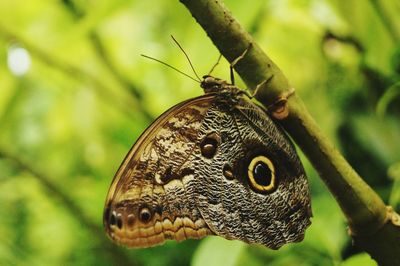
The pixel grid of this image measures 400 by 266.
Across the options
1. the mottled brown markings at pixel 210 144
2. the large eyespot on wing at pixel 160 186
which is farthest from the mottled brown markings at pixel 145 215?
the mottled brown markings at pixel 210 144

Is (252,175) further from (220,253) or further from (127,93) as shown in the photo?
(127,93)

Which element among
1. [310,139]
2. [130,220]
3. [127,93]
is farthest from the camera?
[127,93]

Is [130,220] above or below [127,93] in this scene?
below

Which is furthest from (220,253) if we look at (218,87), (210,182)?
(218,87)

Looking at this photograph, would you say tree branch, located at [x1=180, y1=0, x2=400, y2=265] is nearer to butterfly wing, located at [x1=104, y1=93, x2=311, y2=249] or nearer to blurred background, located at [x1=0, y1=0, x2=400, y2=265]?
butterfly wing, located at [x1=104, y1=93, x2=311, y2=249]

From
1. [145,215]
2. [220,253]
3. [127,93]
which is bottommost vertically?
[220,253]

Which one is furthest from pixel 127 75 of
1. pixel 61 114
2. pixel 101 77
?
pixel 61 114

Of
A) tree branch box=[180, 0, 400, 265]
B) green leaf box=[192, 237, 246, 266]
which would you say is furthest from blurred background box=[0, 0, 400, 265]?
tree branch box=[180, 0, 400, 265]
